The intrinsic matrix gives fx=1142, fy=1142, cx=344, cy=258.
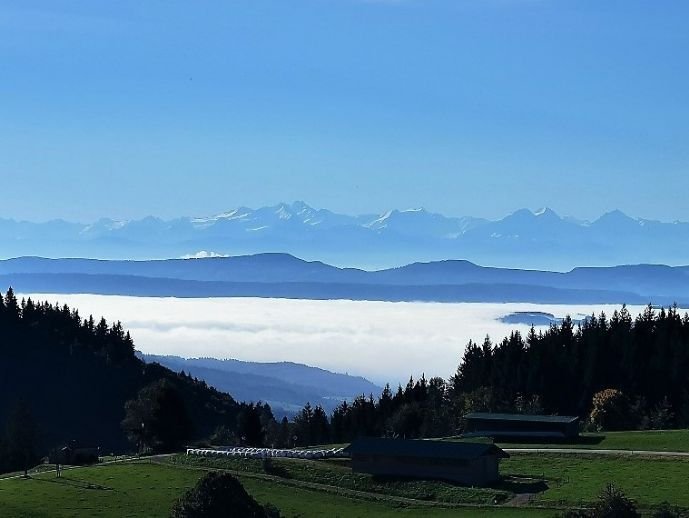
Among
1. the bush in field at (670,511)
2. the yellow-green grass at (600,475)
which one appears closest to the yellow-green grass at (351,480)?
the yellow-green grass at (600,475)

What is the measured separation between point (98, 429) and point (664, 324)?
8993 cm

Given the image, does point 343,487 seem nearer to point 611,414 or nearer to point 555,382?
point 611,414

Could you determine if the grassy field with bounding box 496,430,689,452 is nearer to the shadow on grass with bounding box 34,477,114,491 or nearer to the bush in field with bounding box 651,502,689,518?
the bush in field with bounding box 651,502,689,518

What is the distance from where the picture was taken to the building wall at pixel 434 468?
87.0m

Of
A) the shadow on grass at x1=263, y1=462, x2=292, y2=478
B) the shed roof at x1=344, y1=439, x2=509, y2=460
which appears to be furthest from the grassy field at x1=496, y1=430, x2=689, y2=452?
the shadow on grass at x1=263, y1=462, x2=292, y2=478

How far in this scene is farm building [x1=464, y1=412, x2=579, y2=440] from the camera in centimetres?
11106

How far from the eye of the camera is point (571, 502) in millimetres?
75188

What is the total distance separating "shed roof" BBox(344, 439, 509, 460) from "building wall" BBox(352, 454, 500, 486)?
40cm

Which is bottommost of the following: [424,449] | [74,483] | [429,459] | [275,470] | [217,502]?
[74,483]

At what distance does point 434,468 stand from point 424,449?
185 centimetres

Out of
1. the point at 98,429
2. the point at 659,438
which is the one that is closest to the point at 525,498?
the point at 659,438

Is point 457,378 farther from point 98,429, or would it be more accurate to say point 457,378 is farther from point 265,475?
point 265,475

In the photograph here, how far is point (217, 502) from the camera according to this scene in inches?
2276

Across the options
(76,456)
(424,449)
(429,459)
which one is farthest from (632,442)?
(76,456)
